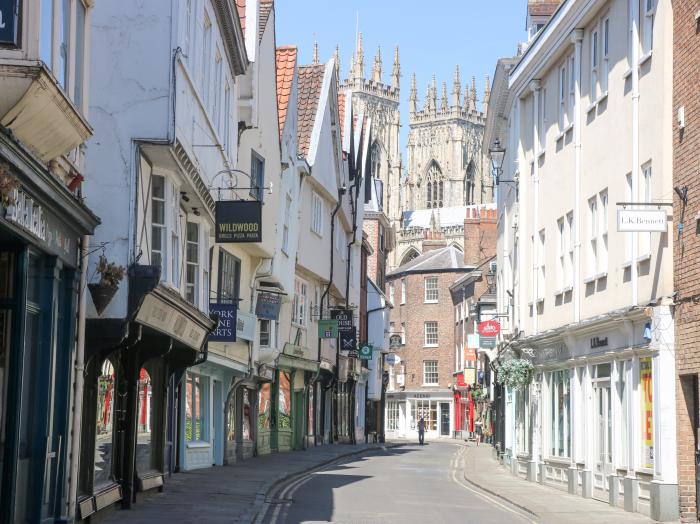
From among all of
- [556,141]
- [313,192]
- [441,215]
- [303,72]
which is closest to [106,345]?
[556,141]

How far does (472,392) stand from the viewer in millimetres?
71688

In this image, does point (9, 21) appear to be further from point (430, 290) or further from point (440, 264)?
point (430, 290)

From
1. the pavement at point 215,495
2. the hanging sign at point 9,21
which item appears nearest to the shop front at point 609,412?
the pavement at point 215,495

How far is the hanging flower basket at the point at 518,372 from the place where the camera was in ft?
98.8

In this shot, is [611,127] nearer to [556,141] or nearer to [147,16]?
[556,141]

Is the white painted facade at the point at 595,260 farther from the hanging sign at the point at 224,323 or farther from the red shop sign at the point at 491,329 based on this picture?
the hanging sign at the point at 224,323

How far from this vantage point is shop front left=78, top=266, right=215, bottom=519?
50.2 ft

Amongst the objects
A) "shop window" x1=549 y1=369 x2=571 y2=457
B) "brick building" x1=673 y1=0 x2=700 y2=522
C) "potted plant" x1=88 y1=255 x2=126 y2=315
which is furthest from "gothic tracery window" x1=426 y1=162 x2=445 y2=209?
"potted plant" x1=88 y1=255 x2=126 y2=315

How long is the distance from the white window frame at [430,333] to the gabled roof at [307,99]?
51335 mm

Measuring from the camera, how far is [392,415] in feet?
325

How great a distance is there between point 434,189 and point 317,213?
139 meters

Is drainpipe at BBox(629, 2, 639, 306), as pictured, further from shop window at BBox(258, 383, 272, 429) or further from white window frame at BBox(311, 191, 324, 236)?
white window frame at BBox(311, 191, 324, 236)

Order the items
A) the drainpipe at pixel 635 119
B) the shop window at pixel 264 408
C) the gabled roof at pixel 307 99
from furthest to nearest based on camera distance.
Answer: the gabled roof at pixel 307 99, the shop window at pixel 264 408, the drainpipe at pixel 635 119

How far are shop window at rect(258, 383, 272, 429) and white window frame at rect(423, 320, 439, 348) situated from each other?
5524 cm
